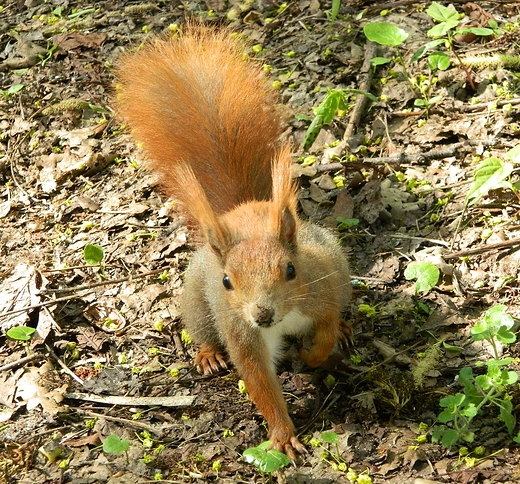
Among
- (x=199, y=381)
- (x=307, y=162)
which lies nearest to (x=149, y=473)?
(x=199, y=381)

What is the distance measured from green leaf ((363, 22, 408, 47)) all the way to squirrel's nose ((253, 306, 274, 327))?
215cm

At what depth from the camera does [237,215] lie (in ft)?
11.6

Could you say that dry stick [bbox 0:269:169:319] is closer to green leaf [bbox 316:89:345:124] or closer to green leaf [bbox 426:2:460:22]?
green leaf [bbox 316:89:345:124]

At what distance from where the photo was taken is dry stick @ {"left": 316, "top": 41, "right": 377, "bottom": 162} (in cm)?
485

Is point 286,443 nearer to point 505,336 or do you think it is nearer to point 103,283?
point 505,336

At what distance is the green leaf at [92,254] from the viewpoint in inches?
170

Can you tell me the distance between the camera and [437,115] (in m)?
4.88

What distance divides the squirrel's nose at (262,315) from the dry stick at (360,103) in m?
1.85

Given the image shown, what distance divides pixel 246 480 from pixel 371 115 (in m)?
2.68

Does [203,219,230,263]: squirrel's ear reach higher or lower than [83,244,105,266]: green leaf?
higher

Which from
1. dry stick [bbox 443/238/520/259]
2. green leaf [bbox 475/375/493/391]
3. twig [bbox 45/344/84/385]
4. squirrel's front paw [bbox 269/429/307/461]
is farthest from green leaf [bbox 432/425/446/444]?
twig [bbox 45/344/84/385]

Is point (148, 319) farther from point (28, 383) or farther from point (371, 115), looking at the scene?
point (371, 115)

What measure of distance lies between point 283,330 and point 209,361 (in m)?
0.53

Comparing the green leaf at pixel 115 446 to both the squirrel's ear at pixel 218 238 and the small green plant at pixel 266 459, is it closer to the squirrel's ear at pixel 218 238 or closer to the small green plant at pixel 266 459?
the small green plant at pixel 266 459
